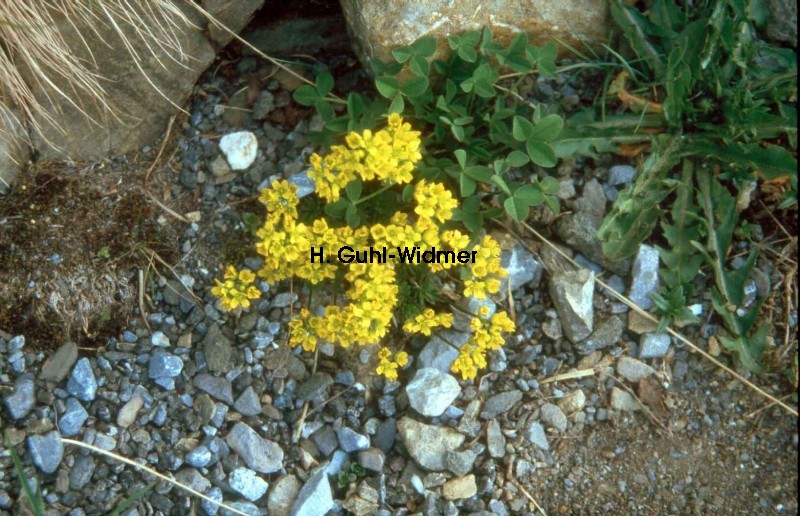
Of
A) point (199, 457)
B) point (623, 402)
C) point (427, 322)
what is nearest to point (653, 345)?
point (623, 402)

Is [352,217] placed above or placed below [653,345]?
above

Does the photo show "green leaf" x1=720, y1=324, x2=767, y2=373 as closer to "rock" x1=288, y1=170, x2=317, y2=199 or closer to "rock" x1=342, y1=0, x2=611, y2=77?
"rock" x1=342, y1=0, x2=611, y2=77

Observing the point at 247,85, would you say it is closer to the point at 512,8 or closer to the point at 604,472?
the point at 512,8

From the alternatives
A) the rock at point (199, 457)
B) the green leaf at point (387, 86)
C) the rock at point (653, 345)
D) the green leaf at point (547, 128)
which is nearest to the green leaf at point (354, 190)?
the green leaf at point (387, 86)

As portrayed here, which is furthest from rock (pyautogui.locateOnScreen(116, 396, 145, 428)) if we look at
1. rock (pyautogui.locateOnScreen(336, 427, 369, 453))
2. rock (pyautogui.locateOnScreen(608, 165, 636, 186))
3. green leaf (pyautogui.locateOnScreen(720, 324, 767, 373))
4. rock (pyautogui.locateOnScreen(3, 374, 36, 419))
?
green leaf (pyautogui.locateOnScreen(720, 324, 767, 373))

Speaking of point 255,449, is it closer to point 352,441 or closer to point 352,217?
point 352,441

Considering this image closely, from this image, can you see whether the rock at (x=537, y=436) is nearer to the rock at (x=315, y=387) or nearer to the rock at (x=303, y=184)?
the rock at (x=315, y=387)
